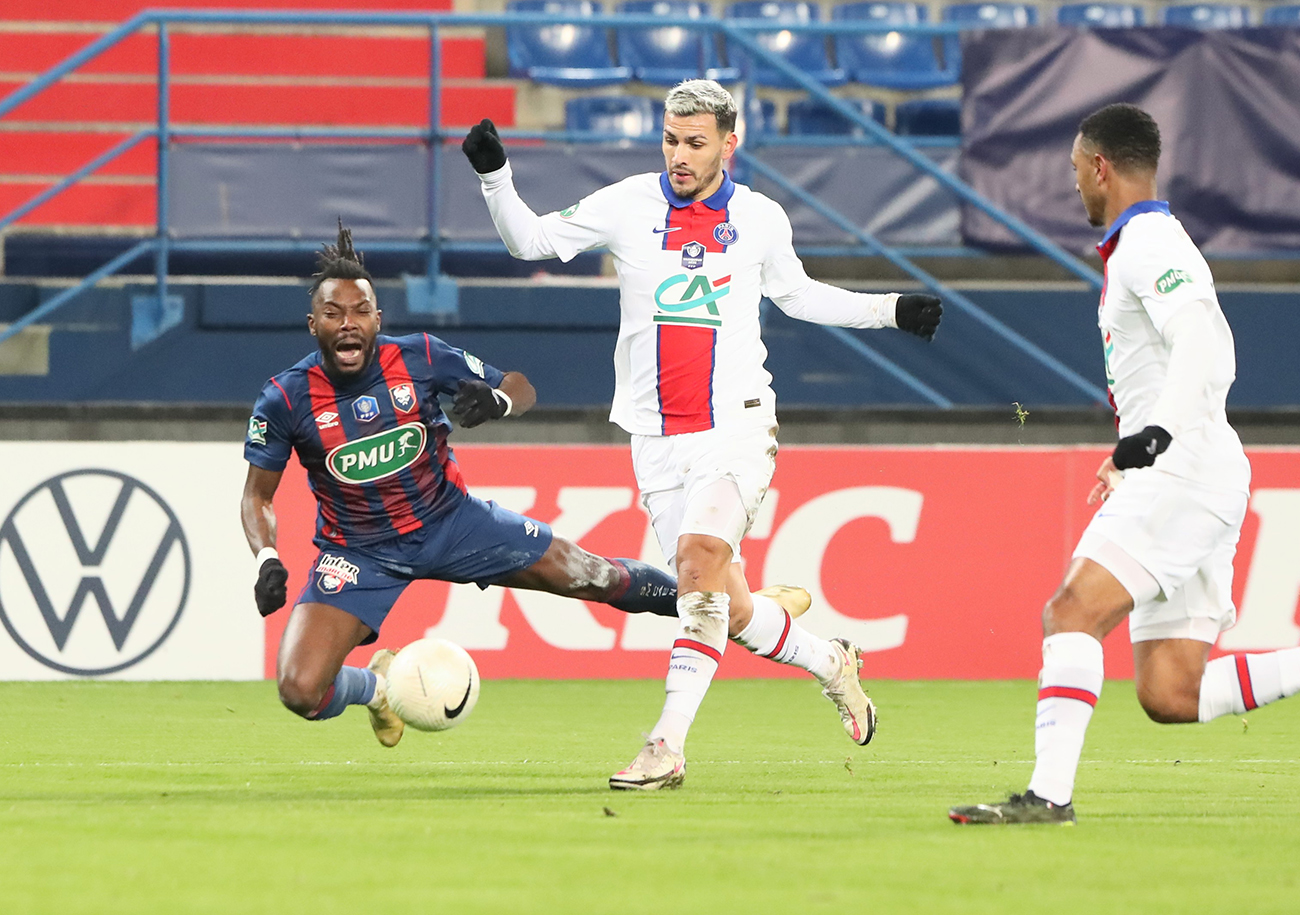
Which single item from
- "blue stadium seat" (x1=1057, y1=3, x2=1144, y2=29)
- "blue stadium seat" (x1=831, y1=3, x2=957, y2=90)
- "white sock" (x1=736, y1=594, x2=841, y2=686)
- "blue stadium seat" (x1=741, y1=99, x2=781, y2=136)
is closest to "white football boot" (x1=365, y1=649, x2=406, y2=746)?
"white sock" (x1=736, y1=594, x2=841, y2=686)

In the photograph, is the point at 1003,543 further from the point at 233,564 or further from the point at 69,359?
the point at 69,359

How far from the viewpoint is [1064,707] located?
482 centimetres

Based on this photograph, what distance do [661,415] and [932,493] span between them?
4157 millimetres

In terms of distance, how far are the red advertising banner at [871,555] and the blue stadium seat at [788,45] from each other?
453 cm

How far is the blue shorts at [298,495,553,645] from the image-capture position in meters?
6.55

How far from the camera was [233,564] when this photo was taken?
973 centimetres

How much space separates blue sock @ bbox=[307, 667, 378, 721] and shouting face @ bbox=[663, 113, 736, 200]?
1918 mm

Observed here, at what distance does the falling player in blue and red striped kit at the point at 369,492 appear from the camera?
6391 millimetres

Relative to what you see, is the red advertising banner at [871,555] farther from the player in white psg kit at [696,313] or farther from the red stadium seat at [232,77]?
the red stadium seat at [232,77]

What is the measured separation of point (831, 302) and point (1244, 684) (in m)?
1.94

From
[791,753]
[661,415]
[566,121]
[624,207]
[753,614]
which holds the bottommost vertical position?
[791,753]

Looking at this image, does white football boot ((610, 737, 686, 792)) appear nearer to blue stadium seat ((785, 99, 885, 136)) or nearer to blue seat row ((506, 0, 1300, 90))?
blue stadium seat ((785, 99, 885, 136))

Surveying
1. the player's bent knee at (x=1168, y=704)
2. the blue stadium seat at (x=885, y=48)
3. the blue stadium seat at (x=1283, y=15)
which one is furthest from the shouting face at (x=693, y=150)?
the blue stadium seat at (x=1283, y=15)

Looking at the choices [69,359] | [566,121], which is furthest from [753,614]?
[566,121]
